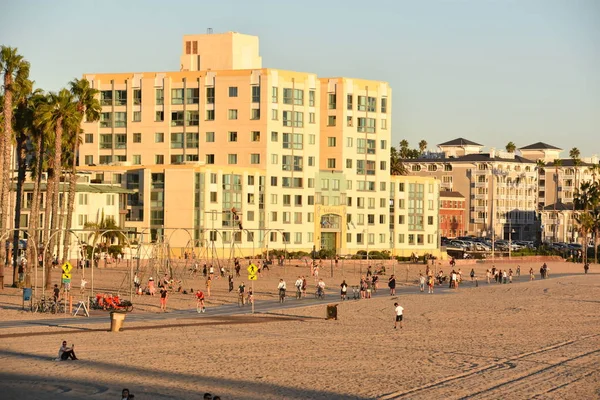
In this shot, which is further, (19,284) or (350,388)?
(19,284)

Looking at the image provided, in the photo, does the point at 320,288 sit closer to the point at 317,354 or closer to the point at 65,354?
the point at 317,354

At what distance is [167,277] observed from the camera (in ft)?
252

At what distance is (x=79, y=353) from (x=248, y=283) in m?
42.6

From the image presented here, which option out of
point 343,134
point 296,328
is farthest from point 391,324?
point 343,134

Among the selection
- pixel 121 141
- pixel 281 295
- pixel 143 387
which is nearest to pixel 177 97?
pixel 121 141

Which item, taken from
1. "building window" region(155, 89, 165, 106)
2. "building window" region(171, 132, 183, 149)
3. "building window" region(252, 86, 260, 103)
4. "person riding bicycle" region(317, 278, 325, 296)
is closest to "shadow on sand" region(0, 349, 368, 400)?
→ "person riding bicycle" region(317, 278, 325, 296)

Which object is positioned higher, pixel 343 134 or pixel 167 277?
pixel 343 134

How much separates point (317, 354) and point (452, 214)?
512 feet

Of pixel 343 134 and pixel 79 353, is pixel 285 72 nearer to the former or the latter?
pixel 343 134

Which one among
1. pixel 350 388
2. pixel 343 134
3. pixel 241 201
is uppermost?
pixel 343 134

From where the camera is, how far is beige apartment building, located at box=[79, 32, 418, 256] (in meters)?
115

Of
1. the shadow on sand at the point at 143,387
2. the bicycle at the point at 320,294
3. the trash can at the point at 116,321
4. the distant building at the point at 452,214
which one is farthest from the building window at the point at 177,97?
the shadow on sand at the point at 143,387

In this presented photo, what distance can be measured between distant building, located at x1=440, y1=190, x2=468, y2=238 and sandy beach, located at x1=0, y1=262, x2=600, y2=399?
415 ft

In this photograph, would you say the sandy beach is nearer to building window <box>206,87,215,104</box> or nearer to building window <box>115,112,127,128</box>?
building window <box>206,87,215,104</box>
